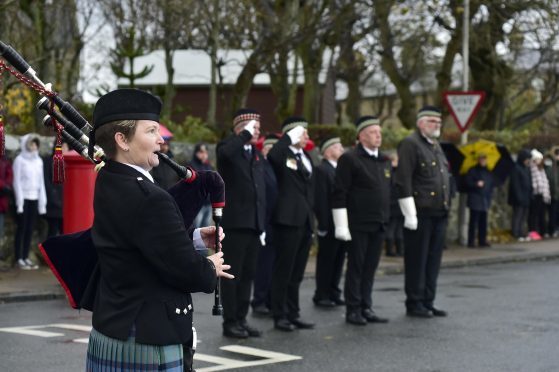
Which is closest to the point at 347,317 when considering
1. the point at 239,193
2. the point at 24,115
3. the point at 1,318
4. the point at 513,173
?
the point at 239,193

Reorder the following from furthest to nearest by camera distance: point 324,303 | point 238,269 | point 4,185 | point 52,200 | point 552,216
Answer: point 552,216 < point 52,200 < point 4,185 < point 324,303 < point 238,269

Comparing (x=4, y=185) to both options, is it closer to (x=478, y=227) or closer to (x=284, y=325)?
(x=284, y=325)

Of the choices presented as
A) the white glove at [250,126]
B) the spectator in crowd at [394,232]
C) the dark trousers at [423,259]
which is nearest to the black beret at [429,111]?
A: the dark trousers at [423,259]

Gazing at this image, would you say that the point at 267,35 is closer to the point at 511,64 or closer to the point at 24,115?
the point at 24,115

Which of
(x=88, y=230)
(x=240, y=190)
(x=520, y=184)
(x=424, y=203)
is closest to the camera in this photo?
(x=88, y=230)

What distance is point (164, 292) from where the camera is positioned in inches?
181

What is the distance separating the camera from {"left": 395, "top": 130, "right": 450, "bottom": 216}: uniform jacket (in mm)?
11617

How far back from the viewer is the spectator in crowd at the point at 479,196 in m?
Result: 21.9

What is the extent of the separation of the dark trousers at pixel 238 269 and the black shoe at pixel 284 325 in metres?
0.62

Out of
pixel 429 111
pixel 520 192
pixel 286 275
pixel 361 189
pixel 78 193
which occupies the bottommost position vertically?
pixel 286 275

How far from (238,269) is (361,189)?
1991mm

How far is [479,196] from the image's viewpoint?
72.2 ft

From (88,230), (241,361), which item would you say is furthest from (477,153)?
(88,230)

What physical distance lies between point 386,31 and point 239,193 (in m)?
18.7
